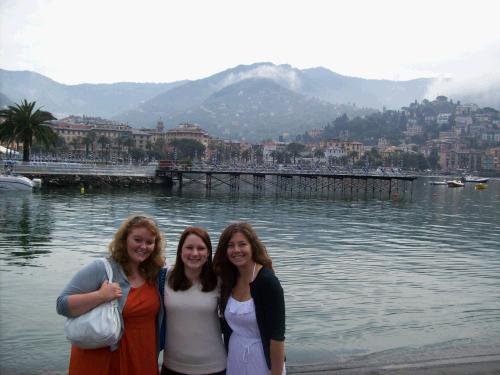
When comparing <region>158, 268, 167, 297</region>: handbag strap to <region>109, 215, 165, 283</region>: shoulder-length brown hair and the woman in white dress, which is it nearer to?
<region>109, 215, 165, 283</region>: shoulder-length brown hair

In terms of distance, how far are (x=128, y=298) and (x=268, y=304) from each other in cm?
99

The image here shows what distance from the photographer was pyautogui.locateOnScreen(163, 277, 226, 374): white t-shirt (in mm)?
4117

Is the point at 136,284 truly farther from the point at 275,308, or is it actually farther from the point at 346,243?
the point at 346,243

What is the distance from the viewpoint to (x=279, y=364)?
406 cm

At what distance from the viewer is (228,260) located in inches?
165

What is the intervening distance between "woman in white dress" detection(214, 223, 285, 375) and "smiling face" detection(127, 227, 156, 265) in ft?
1.65

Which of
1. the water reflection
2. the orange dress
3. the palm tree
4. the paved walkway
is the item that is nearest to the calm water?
the water reflection

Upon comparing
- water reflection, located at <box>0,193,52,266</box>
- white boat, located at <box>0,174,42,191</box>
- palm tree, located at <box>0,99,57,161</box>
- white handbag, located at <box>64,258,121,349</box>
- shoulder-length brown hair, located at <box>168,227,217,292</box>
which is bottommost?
water reflection, located at <box>0,193,52,266</box>

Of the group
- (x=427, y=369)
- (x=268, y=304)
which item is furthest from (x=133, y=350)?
(x=427, y=369)

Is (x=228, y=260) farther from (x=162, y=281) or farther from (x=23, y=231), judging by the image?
(x=23, y=231)

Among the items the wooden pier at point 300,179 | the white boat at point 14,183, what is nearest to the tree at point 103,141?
the wooden pier at point 300,179

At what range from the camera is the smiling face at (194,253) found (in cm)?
413

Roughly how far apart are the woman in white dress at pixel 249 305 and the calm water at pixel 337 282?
434 cm

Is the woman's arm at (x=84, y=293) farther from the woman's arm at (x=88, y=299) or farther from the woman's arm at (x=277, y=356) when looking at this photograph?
the woman's arm at (x=277, y=356)
